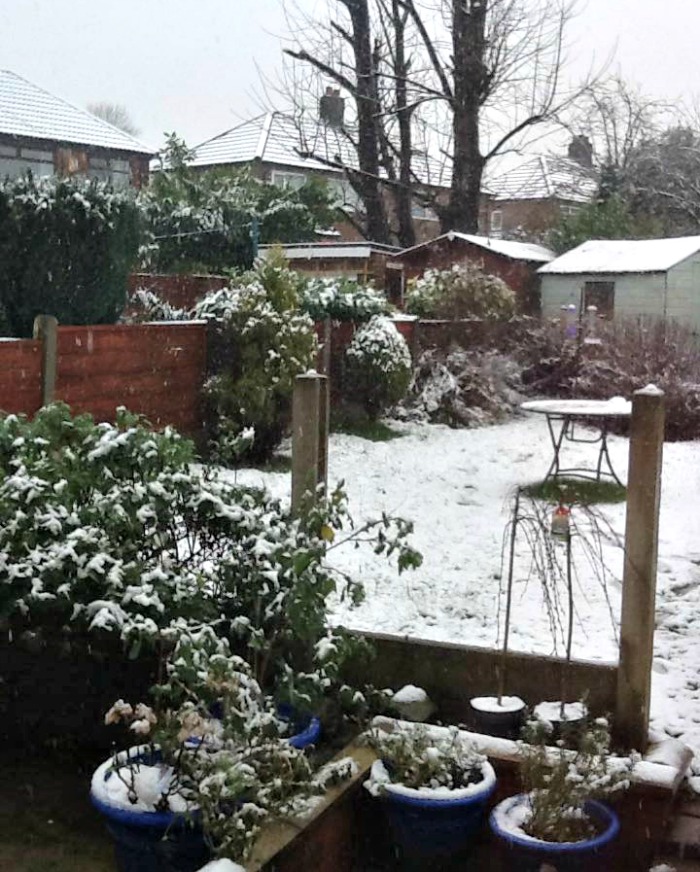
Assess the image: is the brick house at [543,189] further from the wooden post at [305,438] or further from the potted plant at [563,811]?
the potted plant at [563,811]

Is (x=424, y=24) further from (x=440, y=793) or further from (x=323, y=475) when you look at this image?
(x=440, y=793)

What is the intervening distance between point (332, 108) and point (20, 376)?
15.7 m

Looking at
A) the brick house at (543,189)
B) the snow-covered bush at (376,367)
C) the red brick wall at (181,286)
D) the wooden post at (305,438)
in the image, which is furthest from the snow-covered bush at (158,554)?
the brick house at (543,189)

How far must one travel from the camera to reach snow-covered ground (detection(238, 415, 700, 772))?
461 centimetres

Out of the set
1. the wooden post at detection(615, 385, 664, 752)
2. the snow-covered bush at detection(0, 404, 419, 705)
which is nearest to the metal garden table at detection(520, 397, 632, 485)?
the wooden post at detection(615, 385, 664, 752)

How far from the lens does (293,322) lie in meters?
8.84

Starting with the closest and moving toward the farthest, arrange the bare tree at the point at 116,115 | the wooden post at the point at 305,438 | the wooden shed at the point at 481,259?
the wooden post at the point at 305,438 → the wooden shed at the point at 481,259 → the bare tree at the point at 116,115

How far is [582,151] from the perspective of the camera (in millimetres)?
29141

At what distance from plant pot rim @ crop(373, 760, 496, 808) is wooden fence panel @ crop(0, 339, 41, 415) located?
4511mm

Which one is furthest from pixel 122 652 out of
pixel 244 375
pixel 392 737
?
pixel 244 375

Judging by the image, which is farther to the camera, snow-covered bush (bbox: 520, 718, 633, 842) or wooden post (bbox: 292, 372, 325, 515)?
wooden post (bbox: 292, 372, 325, 515)

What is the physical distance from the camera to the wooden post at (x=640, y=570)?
129 inches

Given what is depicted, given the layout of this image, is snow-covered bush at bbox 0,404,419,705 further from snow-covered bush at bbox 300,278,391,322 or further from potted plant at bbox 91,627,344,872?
snow-covered bush at bbox 300,278,391,322

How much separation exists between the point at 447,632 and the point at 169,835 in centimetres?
246
